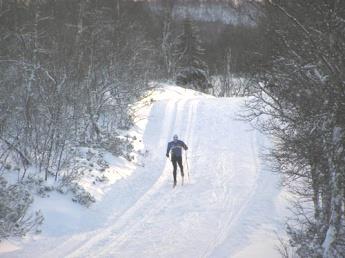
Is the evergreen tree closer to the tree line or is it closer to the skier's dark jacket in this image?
the skier's dark jacket

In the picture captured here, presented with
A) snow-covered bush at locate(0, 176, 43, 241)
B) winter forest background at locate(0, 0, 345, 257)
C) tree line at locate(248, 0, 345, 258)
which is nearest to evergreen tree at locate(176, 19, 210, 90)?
winter forest background at locate(0, 0, 345, 257)

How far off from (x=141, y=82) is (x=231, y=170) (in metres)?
10.4

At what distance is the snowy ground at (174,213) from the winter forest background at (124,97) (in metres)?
0.57

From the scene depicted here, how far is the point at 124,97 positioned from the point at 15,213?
41.4 feet

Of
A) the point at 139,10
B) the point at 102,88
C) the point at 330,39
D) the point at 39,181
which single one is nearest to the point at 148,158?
the point at 102,88

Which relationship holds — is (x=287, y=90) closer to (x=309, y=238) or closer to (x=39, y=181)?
(x=309, y=238)

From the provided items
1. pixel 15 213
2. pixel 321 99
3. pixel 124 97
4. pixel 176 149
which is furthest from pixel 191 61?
pixel 321 99

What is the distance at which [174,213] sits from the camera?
12961mm

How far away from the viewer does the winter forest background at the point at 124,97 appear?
7.97 m

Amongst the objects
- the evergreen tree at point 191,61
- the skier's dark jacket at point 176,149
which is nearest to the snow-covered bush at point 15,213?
the skier's dark jacket at point 176,149

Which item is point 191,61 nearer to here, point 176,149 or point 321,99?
point 176,149

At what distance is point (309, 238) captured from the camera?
980 centimetres

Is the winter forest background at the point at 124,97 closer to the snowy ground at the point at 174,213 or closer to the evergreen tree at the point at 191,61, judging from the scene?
the snowy ground at the point at 174,213

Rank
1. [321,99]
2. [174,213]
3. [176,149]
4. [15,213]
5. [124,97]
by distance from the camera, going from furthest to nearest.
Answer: [124,97] < [176,149] < [174,213] < [15,213] < [321,99]
